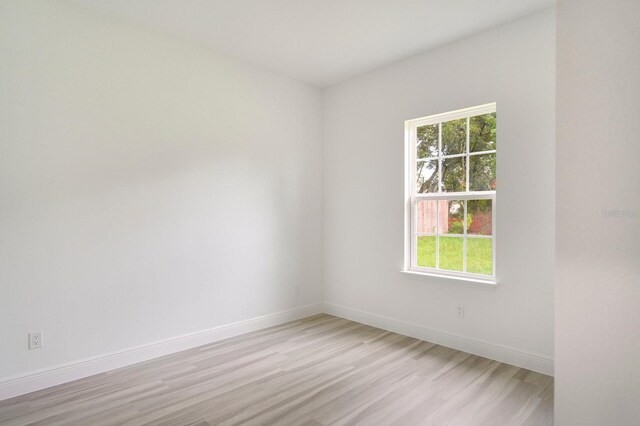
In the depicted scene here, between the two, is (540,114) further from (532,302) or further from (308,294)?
(308,294)

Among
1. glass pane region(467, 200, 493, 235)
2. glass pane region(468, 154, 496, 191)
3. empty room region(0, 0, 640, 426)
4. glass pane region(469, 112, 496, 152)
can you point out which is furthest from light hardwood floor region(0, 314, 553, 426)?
glass pane region(469, 112, 496, 152)

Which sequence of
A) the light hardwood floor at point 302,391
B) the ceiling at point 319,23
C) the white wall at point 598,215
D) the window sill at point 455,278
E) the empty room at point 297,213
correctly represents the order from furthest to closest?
the window sill at point 455,278
the ceiling at point 319,23
the light hardwood floor at point 302,391
the empty room at point 297,213
the white wall at point 598,215

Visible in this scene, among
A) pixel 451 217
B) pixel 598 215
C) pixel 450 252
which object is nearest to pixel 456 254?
pixel 450 252

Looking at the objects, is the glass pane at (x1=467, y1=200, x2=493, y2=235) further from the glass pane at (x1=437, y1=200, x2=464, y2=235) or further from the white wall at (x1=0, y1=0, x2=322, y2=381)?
the white wall at (x1=0, y1=0, x2=322, y2=381)

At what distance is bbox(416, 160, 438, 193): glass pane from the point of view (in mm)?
3729

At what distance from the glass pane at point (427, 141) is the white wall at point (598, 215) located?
195 cm

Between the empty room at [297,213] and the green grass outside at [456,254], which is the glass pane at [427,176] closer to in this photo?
the empty room at [297,213]

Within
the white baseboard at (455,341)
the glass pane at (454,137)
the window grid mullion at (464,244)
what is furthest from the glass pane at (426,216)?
the white baseboard at (455,341)

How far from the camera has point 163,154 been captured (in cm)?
335

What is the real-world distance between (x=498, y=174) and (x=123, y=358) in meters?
3.59

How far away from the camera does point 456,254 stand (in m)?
3.54

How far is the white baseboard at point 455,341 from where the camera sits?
9.65ft

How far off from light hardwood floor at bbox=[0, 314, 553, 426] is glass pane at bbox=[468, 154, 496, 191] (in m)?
1.55

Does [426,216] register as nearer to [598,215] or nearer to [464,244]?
[464,244]
